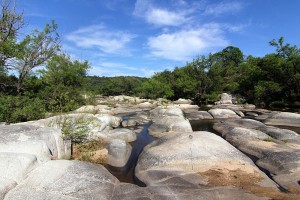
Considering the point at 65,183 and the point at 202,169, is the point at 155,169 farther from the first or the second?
the point at 65,183

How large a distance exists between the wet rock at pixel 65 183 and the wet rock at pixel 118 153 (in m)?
3.16

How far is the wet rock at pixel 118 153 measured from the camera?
11.5 meters

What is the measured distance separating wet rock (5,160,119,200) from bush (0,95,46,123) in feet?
35.9

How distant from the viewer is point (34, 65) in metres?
23.2

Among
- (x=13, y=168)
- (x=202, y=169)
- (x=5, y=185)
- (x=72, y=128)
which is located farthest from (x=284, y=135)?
(x=5, y=185)

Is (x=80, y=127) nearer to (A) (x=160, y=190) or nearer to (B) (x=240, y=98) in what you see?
(A) (x=160, y=190)

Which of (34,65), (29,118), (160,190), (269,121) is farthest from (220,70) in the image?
A: (160,190)

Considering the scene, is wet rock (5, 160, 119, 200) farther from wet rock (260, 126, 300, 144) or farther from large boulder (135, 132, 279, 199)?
wet rock (260, 126, 300, 144)

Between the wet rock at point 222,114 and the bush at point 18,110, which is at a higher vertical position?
the bush at point 18,110

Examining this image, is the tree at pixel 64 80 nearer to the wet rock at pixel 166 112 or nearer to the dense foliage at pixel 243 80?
the wet rock at pixel 166 112

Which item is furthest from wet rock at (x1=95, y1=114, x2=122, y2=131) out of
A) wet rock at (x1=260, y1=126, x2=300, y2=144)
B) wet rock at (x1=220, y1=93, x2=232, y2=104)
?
wet rock at (x1=220, y1=93, x2=232, y2=104)

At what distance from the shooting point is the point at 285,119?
72.0ft

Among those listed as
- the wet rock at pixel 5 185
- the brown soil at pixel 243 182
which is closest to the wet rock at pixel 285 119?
the brown soil at pixel 243 182

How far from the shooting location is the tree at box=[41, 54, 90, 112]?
25.6 m
